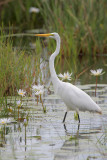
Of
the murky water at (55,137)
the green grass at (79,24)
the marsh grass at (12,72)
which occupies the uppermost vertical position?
the green grass at (79,24)

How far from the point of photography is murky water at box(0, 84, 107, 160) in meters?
4.10

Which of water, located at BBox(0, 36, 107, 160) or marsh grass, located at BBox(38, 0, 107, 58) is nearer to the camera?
water, located at BBox(0, 36, 107, 160)

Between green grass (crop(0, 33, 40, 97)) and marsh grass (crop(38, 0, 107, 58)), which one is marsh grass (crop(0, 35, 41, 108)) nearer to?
green grass (crop(0, 33, 40, 97))

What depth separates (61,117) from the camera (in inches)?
223

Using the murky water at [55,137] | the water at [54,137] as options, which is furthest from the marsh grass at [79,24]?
the murky water at [55,137]

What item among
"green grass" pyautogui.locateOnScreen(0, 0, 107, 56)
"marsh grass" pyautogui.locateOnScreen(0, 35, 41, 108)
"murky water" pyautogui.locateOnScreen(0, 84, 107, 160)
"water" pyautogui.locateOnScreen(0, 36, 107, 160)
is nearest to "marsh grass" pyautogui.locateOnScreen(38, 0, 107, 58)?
"green grass" pyautogui.locateOnScreen(0, 0, 107, 56)

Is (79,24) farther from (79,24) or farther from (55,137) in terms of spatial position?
(55,137)

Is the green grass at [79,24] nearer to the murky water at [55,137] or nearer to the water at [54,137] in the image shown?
the water at [54,137]

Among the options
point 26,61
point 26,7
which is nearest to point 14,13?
point 26,7

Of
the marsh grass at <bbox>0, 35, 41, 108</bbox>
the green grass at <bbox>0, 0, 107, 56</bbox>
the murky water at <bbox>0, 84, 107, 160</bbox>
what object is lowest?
the murky water at <bbox>0, 84, 107, 160</bbox>

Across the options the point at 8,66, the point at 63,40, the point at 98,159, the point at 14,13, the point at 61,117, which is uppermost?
the point at 14,13

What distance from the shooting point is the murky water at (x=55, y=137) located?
4102 millimetres

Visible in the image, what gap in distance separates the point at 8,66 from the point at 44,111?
3.41 feet

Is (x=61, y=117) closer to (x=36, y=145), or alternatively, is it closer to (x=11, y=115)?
(x=11, y=115)
